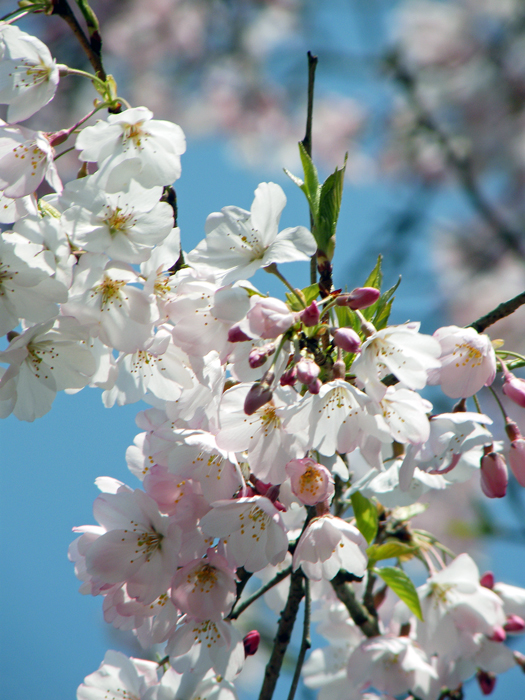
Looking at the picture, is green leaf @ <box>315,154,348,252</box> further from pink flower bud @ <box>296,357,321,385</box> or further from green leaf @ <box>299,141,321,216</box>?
pink flower bud @ <box>296,357,321,385</box>

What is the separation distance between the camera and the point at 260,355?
0.82 metres

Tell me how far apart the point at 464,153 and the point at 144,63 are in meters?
3.59

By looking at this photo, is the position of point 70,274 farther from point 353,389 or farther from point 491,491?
point 491,491

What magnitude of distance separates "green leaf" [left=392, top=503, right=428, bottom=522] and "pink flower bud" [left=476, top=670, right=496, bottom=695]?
0.49 metres

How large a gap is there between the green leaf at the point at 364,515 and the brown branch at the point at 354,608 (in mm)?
104

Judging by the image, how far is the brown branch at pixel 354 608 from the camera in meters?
1.25

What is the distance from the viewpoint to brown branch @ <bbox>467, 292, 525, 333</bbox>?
91 centimetres

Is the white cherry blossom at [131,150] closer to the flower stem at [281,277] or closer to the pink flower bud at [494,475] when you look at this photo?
the flower stem at [281,277]

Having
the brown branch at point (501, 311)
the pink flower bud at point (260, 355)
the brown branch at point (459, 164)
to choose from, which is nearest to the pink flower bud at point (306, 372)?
the pink flower bud at point (260, 355)

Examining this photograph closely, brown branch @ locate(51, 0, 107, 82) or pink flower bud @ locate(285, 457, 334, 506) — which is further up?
brown branch @ locate(51, 0, 107, 82)

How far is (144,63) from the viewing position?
6.43 meters

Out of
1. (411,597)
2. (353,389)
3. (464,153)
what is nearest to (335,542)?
(353,389)

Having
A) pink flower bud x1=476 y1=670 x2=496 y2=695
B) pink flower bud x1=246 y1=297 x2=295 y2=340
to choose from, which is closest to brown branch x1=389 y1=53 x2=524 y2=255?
pink flower bud x1=476 y1=670 x2=496 y2=695

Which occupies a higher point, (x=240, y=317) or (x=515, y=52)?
(x=515, y=52)
